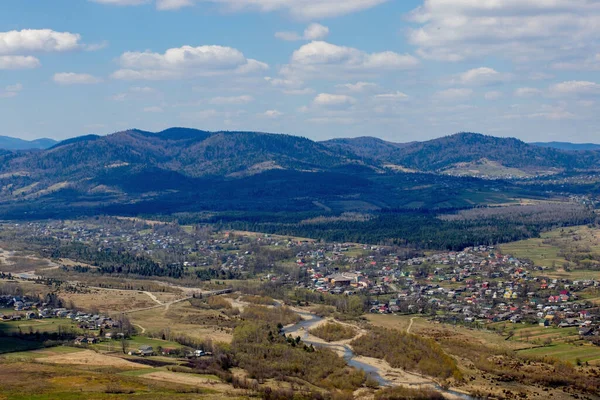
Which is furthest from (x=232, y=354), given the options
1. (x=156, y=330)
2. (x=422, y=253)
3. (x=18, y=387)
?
(x=422, y=253)

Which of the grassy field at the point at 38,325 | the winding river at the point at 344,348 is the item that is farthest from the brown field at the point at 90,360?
the winding river at the point at 344,348

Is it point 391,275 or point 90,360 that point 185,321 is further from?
point 391,275

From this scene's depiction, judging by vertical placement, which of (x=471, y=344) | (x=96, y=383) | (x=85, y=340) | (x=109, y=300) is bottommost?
(x=471, y=344)

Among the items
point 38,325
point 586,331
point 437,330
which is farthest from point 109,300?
point 586,331

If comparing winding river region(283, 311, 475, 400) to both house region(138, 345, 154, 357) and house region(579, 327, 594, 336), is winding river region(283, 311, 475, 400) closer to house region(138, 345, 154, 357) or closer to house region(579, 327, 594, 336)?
house region(138, 345, 154, 357)

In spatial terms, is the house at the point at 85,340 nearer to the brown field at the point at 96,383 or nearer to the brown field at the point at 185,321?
the brown field at the point at 185,321

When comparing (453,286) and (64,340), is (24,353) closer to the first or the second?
(64,340)

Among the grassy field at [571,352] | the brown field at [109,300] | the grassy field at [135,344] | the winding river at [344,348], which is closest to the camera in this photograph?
the winding river at [344,348]

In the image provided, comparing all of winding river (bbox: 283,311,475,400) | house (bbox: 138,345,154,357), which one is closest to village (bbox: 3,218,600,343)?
winding river (bbox: 283,311,475,400)
